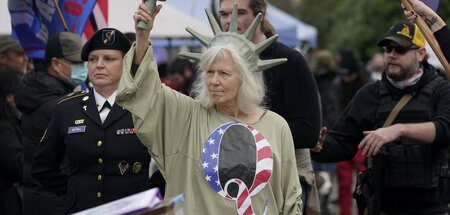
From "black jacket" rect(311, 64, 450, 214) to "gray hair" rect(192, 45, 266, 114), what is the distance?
1.57 meters

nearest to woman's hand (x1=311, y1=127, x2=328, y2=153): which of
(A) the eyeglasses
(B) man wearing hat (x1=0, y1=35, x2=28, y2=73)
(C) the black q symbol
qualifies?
(A) the eyeglasses

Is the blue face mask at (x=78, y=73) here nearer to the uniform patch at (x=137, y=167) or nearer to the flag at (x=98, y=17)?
the flag at (x=98, y=17)

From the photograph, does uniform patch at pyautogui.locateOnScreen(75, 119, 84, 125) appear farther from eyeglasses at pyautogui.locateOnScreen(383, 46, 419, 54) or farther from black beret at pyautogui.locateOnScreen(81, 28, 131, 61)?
eyeglasses at pyautogui.locateOnScreen(383, 46, 419, 54)

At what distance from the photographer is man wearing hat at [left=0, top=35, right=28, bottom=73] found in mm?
7727

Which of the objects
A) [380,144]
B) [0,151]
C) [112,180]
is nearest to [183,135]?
[112,180]

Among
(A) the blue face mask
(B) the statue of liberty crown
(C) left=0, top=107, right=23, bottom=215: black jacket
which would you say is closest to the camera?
(B) the statue of liberty crown

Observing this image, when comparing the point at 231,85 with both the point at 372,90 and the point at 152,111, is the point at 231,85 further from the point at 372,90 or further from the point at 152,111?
the point at 372,90


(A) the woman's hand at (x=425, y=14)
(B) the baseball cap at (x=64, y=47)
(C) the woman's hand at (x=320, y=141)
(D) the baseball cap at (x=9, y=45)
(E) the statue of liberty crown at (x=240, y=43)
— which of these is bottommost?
(C) the woman's hand at (x=320, y=141)

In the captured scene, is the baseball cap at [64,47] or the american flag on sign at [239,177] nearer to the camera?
the american flag on sign at [239,177]

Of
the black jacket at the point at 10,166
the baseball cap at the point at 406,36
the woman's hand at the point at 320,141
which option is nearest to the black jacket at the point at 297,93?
the woman's hand at the point at 320,141

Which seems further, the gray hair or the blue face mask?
the blue face mask

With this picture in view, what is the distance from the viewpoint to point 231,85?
4.04 m

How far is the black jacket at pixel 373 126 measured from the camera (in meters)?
5.37

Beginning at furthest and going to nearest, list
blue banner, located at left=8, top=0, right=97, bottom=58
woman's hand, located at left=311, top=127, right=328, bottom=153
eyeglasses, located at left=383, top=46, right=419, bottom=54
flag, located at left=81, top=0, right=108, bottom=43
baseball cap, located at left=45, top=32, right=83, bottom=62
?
1. flag, located at left=81, top=0, right=108, bottom=43
2. blue banner, located at left=8, top=0, right=97, bottom=58
3. baseball cap, located at left=45, top=32, right=83, bottom=62
4. eyeglasses, located at left=383, top=46, right=419, bottom=54
5. woman's hand, located at left=311, top=127, right=328, bottom=153
